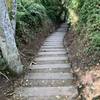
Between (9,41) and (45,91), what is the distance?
6.02 ft

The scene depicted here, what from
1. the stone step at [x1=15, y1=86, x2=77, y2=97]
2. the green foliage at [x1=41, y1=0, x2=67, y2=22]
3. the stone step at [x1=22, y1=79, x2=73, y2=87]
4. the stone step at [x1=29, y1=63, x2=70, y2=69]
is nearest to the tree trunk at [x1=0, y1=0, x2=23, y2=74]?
the stone step at [x1=22, y1=79, x2=73, y2=87]

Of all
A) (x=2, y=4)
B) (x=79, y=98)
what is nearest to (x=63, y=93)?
(x=79, y=98)

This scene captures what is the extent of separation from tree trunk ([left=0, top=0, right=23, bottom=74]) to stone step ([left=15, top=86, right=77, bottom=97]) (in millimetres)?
784

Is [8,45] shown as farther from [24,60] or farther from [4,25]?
[24,60]

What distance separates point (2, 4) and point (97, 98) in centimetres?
363

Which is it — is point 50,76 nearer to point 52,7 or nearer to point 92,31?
point 92,31

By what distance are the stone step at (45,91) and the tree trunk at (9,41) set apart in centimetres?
78

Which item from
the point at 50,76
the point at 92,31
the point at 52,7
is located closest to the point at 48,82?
the point at 50,76

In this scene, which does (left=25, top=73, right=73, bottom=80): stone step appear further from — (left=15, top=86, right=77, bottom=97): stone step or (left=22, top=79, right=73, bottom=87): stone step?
(left=15, top=86, right=77, bottom=97): stone step

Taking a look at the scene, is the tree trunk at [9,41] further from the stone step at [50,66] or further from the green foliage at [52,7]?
the green foliage at [52,7]

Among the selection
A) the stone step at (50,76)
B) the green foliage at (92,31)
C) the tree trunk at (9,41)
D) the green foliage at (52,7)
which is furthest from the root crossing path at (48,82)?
the green foliage at (52,7)

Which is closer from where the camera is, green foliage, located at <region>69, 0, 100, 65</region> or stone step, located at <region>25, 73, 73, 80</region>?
green foliage, located at <region>69, 0, 100, 65</region>

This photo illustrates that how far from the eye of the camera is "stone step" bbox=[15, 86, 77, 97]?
6.11 meters

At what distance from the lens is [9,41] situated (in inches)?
264
